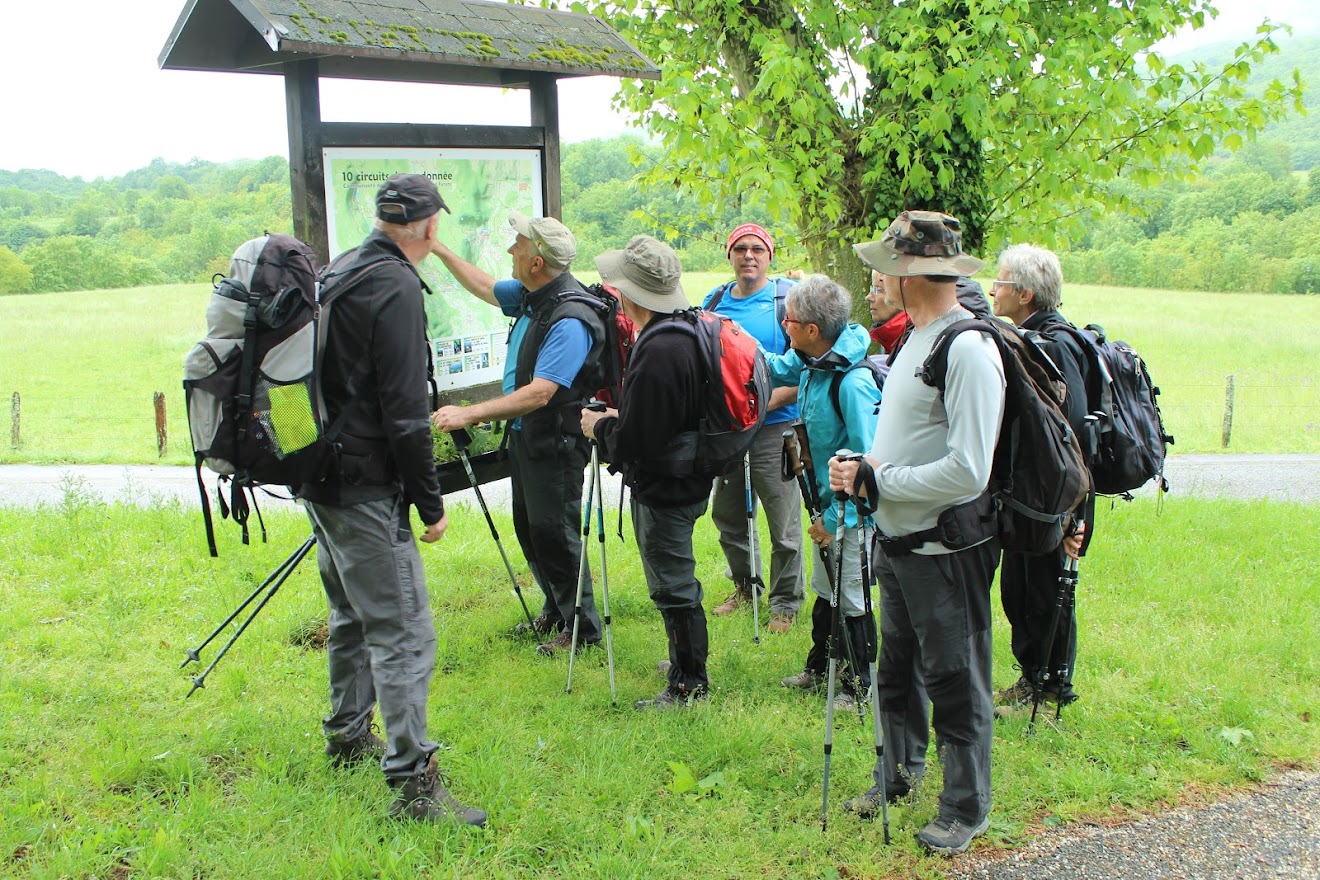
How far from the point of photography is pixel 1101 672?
533cm

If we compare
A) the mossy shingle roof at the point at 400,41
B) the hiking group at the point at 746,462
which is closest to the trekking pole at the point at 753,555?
the hiking group at the point at 746,462

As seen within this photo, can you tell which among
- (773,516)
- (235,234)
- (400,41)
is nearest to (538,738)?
(773,516)

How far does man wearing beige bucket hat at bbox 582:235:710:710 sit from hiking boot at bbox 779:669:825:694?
48 cm

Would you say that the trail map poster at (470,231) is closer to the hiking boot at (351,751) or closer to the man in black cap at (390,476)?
the man in black cap at (390,476)

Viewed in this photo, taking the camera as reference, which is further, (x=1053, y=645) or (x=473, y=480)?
(x=473, y=480)

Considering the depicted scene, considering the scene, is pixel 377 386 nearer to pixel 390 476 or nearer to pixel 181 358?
pixel 390 476

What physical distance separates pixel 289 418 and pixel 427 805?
4.91 feet

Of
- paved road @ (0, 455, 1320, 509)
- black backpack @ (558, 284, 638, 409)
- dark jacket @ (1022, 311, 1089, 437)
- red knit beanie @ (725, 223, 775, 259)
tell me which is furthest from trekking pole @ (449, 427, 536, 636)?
paved road @ (0, 455, 1320, 509)

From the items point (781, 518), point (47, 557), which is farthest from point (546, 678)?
point (47, 557)

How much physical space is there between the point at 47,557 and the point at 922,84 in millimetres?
8092

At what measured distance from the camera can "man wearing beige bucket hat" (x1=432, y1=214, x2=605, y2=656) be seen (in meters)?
4.89

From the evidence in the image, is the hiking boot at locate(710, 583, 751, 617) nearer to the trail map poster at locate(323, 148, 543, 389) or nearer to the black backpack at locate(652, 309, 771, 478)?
the black backpack at locate(652, 309, 771, 478)

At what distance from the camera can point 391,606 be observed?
3635mm

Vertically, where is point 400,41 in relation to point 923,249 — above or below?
above
